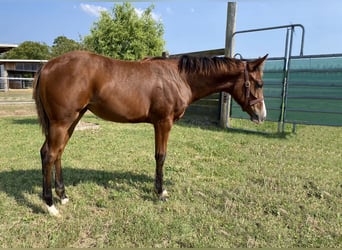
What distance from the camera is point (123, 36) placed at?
881 inches

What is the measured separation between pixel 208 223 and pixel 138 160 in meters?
2.20

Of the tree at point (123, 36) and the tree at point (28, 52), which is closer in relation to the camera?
the tree at point (123, 36)

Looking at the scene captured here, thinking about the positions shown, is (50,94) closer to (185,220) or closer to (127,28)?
(185,220)

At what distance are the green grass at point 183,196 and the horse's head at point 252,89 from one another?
3.46ft

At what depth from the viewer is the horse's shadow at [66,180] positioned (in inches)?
131

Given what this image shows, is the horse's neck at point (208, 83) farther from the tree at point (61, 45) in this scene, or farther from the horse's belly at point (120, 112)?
the tree at point (61, 45)

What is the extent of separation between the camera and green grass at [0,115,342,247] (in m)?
2.47

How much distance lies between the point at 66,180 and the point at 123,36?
809 inches

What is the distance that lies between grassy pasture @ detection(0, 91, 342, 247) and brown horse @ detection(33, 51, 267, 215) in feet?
1.20

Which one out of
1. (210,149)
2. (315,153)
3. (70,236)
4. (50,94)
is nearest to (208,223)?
(70,236)

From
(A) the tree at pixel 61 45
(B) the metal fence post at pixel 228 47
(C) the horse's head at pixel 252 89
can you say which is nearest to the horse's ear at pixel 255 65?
(C) the horse's head at pixel 252 89

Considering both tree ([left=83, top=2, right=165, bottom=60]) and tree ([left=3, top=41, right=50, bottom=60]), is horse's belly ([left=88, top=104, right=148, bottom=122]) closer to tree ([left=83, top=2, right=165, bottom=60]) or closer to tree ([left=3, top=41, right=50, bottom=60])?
tree ([left=83, top=2, right=165, bottom=60])

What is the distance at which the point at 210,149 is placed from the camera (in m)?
5.35

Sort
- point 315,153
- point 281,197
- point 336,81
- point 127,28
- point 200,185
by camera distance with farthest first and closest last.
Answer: point 127,28 < point 336,81 < point 315,153 < point 200,185 < point 281,197
